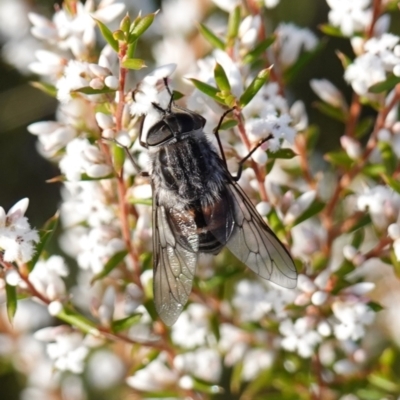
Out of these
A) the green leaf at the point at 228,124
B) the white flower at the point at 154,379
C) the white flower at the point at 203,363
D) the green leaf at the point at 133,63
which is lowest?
the white flower at the point at 203,363

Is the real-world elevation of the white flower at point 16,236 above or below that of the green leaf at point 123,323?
above

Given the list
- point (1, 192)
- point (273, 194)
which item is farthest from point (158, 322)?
point (1, 192)

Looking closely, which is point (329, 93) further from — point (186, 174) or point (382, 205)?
point (186, 174)

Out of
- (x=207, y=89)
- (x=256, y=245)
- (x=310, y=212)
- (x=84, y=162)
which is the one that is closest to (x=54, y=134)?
(x=84, y=162)

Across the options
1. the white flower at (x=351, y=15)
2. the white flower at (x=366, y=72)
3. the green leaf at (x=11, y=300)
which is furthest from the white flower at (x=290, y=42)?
the green leaf at (x=11, y=300)

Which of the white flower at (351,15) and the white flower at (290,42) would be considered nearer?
the white flower at (351,15)

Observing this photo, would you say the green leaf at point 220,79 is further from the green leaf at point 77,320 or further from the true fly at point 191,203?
the green leaf at point 77,320

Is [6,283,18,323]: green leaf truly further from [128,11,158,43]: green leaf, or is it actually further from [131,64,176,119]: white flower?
[128,11,158,43]: green leaf
